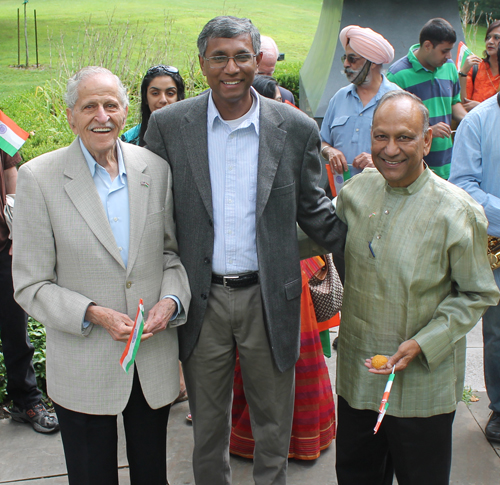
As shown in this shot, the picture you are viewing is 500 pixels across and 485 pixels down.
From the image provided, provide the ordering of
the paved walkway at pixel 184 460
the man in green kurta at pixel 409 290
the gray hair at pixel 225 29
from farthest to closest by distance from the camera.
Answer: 1. the paved walkway at pixel 184 460
2. the gray hair at pixel 225 29
3. the man in green kurta at pixel 409 290

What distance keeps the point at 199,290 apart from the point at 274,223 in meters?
0.45

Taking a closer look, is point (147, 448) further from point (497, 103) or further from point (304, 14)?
point (304, 14)

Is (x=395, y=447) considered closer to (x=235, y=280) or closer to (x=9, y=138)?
(x=235, y=280)

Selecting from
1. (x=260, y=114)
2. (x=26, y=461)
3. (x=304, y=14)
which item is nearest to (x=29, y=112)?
(x=26, y=461)

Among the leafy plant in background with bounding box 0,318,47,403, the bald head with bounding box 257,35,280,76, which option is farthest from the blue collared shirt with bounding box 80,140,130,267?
the bald head with bounding box 257,35,280,76

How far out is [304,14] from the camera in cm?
2419

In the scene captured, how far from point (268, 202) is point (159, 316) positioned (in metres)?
0.68

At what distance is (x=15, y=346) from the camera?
3682 mm

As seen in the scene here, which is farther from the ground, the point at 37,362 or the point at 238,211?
the point at 238,211

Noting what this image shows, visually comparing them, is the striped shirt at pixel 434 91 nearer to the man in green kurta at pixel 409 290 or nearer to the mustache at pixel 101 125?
the man in green kurta at pixel 409 290

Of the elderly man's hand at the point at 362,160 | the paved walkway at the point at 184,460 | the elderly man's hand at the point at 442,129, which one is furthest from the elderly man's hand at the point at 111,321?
the elderly man's hand at the point at 442,129

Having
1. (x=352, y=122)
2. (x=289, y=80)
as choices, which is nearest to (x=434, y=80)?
(x=352, y=122)

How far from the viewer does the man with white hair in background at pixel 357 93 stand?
4.44 meters

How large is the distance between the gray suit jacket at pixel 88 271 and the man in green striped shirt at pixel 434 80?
11.7 feet
